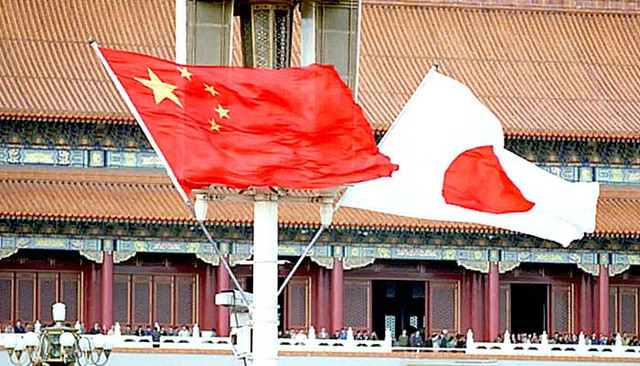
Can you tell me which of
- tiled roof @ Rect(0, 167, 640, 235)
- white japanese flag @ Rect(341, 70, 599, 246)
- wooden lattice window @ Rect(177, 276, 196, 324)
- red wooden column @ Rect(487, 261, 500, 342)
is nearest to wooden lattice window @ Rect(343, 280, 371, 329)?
tiled roof @ Rect(0, 167, 640, 235)

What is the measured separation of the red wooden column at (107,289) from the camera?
5506 centimetres

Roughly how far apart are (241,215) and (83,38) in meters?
7.21

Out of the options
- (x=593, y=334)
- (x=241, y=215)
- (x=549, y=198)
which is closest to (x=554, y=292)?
(x=593, y=334)

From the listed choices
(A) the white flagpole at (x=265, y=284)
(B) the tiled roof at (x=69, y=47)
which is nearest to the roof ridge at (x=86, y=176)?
(B) the tiled roof at (x=69, y=47)

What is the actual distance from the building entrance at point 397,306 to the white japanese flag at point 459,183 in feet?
95.2

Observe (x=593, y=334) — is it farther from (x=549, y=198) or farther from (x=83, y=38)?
(x=549, y=198)

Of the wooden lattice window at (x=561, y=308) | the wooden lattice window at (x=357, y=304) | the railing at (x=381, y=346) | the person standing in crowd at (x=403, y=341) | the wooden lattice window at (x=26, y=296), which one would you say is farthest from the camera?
the wooden lattice window at (x=561, y=308)

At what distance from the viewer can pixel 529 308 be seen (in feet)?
196

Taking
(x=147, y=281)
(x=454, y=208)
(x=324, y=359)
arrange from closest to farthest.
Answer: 1. (x=454, y=208)
2. (x=324, y=359)
3. (x=147, y=281)

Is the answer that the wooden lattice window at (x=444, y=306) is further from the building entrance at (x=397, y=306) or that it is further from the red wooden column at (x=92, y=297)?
the red wooden column at (x=92, y=297)

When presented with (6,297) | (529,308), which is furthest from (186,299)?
(529,308)

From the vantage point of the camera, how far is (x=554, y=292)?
59.8 meters

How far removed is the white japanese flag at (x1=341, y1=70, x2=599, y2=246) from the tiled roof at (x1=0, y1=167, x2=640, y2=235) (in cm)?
2506

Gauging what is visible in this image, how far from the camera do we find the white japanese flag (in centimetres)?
2969
